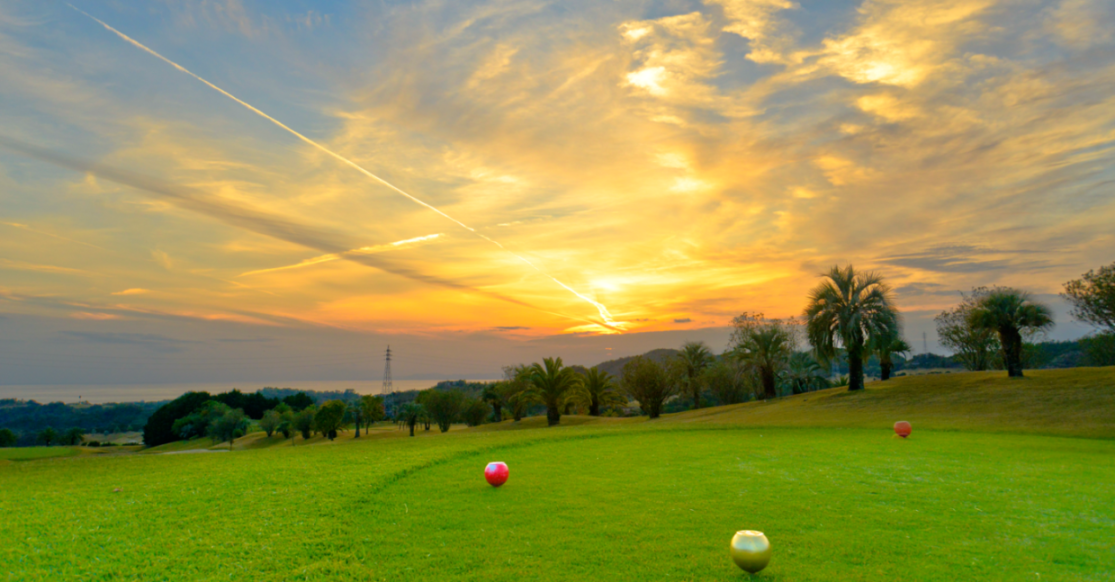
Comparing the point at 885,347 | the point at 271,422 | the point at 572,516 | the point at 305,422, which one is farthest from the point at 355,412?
the point at 572,516

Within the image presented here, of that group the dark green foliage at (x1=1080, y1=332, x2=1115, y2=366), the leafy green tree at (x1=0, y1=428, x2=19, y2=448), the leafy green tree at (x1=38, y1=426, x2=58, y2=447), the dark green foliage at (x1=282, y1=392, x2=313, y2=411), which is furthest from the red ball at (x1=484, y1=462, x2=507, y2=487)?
the dark green foliage at (x1=282, y1=392, x2=313, y2=411)

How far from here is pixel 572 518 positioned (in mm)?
7910

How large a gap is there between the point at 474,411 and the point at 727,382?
3620 centimetres

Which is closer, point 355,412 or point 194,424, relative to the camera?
point 355,412

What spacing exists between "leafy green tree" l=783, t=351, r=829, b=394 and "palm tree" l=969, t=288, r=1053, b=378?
2238 cm

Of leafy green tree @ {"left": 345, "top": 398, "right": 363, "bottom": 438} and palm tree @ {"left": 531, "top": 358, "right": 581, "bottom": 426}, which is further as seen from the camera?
leafy green tree @ {"left": 345, "top": 398, "right": 363, "bottom": 438}

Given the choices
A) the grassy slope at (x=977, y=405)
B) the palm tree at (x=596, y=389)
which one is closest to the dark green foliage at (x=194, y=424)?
the palm tree at (x=596, y=389)

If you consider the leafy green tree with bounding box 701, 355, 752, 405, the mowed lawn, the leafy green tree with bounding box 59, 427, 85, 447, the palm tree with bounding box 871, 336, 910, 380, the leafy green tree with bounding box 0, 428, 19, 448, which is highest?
the palm tree with bounding box 871, 336, 910, 380

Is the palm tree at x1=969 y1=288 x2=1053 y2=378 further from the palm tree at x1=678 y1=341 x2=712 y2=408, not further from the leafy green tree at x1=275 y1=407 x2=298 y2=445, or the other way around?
the leafy green tree at x1=275 y1=407 x2=298 y2=445

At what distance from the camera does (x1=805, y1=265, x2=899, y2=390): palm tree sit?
34.7 m

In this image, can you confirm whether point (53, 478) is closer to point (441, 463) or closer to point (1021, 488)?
point (441, 463)

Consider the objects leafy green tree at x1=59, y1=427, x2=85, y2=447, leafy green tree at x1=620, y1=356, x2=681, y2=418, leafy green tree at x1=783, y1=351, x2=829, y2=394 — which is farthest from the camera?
leafy green tree at x1=59, y1=427, x2=85, y2=447

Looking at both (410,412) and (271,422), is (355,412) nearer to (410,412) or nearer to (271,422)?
(410,412)

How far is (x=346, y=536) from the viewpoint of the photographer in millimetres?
7285
